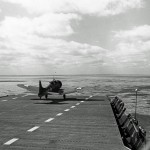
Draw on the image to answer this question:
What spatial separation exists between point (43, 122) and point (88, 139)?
656 centimetres

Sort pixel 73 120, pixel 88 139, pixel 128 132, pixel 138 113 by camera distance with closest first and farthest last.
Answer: pixel 88 139
pixel 128 132
pixel 73 120
pixel 138 113

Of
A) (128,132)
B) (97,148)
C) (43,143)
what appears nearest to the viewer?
(97,148)

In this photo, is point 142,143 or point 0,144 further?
point 142,143

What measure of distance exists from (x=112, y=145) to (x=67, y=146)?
7.72ft

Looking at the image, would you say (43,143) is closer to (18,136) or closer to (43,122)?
(18,136)

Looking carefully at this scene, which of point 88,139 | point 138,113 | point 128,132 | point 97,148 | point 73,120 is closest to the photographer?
point 97,148

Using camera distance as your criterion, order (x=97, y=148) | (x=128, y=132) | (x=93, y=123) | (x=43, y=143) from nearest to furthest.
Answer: (x=97, y=148)
(x=43, y=143)
(x=128, y=132)
(x=93, y=123)

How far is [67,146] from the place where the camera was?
13.8m

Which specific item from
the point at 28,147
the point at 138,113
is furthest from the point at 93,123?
the point at 138,113

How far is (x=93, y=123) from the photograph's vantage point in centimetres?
2095

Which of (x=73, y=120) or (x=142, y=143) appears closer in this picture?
(x=142, y=143)

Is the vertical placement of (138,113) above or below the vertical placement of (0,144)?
below

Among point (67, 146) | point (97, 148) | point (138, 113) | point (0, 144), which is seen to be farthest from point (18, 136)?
point (138, 113)

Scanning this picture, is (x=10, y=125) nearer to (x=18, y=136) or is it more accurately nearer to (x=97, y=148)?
(x=18, y=136)
